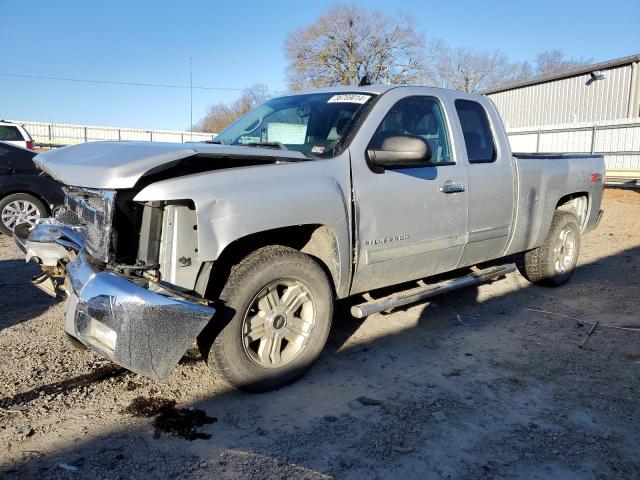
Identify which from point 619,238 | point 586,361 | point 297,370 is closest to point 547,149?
point 619,238

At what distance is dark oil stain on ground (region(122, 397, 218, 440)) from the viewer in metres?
2.88

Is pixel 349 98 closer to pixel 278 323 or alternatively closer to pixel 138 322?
pixel 278 323

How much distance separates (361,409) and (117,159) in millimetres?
2066

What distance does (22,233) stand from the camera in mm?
4180

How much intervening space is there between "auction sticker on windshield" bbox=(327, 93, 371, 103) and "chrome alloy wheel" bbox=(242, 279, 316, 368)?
5.08 feet

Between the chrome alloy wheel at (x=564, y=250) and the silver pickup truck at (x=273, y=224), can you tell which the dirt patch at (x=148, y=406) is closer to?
the silver pickup truck at (x=273, y=224)

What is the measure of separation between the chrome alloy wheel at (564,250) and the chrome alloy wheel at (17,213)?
734 centimetres

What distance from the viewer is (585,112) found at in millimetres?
24031

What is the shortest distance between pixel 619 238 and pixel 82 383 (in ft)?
30.6

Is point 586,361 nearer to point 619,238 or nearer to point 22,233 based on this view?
point 22,233

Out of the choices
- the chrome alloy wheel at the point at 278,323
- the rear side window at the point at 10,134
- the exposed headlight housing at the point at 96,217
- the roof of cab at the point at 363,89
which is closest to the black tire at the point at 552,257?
the roof of cab at the point at 363,89

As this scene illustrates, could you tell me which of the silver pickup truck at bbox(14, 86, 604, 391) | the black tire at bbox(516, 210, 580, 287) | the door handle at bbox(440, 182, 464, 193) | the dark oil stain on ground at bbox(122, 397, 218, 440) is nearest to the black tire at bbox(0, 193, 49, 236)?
the silver pickup truck at bbox(14, 86, 604, 391)

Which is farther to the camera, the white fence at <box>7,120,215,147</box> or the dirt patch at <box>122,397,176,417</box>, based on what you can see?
the white fence at <box>7,120,215,147</box>

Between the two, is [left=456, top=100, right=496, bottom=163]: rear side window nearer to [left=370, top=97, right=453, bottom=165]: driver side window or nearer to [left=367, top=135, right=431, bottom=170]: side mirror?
[left=370, top=97, right=453, bottom=165]: driver side window
